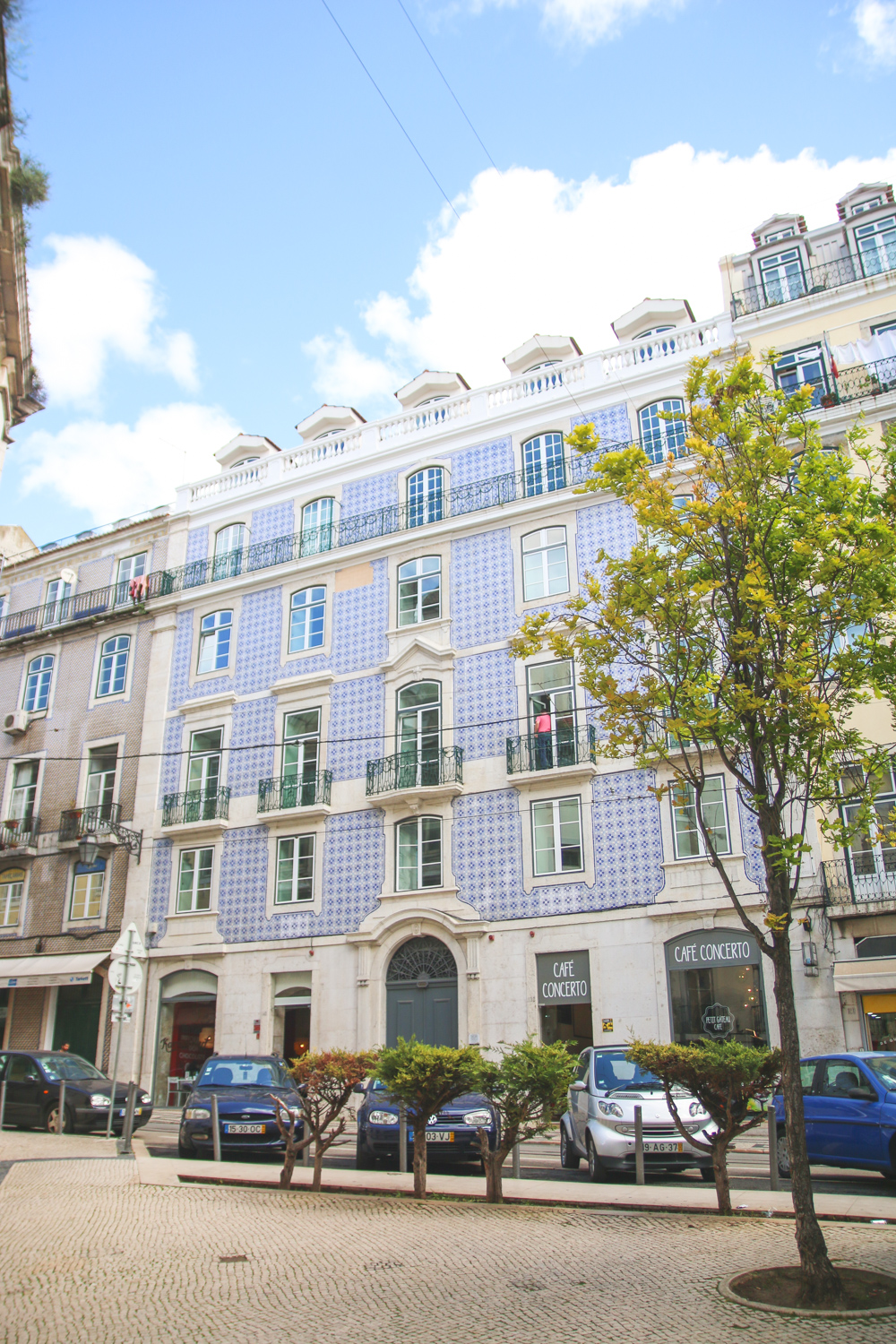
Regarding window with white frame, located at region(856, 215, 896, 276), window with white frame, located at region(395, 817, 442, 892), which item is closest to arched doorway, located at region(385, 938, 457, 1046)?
window with white frame, located at region(395, 817, 442, 892)

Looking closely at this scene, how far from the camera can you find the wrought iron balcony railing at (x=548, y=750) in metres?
22.6

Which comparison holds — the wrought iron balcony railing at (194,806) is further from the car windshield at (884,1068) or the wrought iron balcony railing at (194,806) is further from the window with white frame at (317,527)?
the car windshield at (884,1068)

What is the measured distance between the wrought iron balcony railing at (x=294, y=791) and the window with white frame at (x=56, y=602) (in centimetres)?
1100

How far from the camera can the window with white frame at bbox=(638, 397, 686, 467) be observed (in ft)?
77.3

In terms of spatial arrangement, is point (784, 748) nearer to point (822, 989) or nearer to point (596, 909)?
point (822, 989)

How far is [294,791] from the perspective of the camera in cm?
2606

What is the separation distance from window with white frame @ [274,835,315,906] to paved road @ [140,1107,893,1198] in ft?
25.1

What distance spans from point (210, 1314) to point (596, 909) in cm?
1657

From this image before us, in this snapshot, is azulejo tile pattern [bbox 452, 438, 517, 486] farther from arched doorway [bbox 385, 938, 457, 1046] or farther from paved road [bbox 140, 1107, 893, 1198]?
paved road [bbox 140, 1107, 893, 1198]

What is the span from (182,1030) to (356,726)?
894 cm

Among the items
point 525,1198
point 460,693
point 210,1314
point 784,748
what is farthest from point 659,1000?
point 210,1314

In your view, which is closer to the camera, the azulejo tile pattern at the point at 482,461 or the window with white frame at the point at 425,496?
the azulejo tile pattern at the point at 482,461

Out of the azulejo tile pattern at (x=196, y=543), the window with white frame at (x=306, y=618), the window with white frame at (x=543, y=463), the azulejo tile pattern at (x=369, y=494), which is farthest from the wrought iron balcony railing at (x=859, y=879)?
the azulejo tile pattern at (x=196, y=543)

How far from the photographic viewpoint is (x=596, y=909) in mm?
21609
